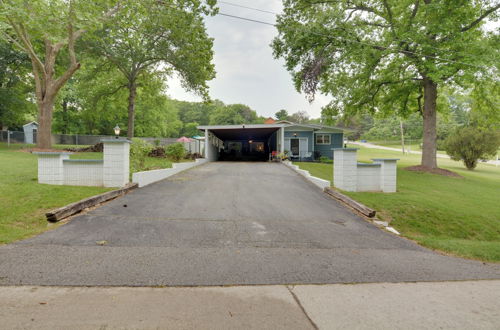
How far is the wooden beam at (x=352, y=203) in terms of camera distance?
5.14 m

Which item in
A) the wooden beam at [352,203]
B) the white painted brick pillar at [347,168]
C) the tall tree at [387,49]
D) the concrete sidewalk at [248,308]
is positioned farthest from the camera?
the tall tree at [387,49]

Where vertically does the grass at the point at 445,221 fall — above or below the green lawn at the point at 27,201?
below

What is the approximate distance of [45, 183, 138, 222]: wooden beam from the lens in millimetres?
3930

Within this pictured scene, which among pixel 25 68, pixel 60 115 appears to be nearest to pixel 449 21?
pixel 25 68

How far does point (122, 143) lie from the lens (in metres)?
6.16

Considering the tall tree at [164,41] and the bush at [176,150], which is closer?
the bush at [176,150]

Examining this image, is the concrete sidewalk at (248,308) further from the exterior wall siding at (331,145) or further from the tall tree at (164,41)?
the exterior wall siding at (331,145)

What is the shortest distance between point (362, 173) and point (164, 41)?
16.1 metres

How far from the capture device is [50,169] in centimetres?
596

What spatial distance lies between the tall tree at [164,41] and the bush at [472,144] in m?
22.3

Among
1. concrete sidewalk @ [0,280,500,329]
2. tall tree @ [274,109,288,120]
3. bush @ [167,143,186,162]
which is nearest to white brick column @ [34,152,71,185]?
concrete sidewalk @ [0,280,500,329]

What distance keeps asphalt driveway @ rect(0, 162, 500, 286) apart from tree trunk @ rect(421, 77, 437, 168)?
12221 millimetres

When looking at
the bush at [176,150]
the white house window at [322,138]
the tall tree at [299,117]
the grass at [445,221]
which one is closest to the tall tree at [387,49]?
the white house window at [322,138]

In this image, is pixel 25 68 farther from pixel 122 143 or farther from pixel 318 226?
pixel 318 226
